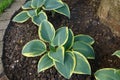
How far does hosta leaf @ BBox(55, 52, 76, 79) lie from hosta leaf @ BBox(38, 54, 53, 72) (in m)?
0.07

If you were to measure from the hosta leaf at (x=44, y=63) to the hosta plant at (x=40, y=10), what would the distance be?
1.40 feet

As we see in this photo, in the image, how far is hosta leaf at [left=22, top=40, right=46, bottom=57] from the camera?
2.60 metres

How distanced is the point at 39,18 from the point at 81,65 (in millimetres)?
669

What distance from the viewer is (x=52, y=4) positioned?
2951 millimetres

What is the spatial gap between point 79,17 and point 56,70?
666mm

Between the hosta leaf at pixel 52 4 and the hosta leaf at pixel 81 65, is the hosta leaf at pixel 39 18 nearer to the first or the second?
the hosta leaf at pixel 52 4

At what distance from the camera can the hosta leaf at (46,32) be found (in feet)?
8.74

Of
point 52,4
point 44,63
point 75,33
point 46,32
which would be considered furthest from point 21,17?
point 44,63

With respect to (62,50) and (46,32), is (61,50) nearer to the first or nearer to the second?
(62,50)

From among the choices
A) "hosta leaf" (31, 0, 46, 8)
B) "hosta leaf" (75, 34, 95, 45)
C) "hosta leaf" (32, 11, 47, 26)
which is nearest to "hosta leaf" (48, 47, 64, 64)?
"hosta leaf" (75, 34, 95, 45)

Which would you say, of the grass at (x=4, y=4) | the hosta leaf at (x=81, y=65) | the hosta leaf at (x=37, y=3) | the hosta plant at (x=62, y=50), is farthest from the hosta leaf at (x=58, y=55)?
the grass at (x=4, y=4)

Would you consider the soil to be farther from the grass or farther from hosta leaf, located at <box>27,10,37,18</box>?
the grass

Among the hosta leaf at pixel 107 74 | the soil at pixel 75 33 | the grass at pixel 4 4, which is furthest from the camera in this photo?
the grass at pixel 4 4

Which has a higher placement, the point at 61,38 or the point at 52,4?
the point at 52,4
